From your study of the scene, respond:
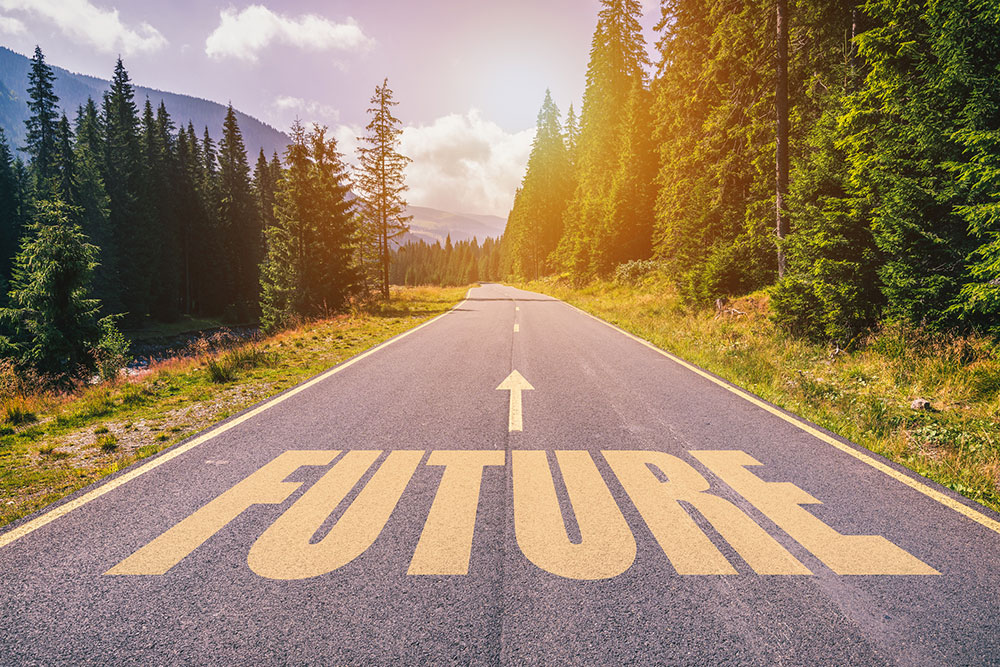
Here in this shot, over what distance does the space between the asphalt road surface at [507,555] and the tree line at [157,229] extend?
13682mm

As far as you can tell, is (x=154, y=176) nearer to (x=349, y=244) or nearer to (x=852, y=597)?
(x=349, y=244)

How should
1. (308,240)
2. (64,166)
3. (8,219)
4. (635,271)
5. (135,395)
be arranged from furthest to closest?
1. (8,219)
2. (64,166)
3. (635,271)
4. (308,240)
5. (135,395)

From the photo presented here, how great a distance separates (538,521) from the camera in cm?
319

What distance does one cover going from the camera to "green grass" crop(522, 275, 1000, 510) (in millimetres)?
4391

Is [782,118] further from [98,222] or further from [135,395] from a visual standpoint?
[98,222]

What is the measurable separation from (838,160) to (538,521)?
37.4ft

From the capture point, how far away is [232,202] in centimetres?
4931

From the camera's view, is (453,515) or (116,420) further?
(116,420)

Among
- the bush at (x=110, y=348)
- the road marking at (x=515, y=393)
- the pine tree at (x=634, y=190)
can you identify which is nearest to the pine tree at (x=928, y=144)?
the road marking at (x=515, y=393)

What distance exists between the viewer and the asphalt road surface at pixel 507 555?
6.95ft

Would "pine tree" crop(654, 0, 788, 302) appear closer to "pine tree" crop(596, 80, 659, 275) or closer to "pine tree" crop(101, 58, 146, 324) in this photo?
"pine tree" crop(596, 80, 659, 275)

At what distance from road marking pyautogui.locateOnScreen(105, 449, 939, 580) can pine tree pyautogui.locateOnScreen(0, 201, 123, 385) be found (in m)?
14.4

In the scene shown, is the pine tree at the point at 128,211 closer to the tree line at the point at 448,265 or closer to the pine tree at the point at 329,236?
the pine tree at the point at 329,236

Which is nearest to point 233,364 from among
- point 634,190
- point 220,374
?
point 220,374
